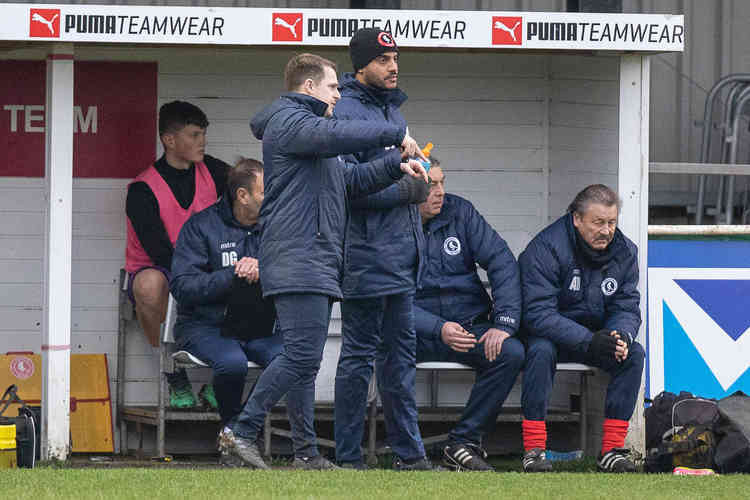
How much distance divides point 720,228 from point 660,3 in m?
3.16

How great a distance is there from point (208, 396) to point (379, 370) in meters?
1.71

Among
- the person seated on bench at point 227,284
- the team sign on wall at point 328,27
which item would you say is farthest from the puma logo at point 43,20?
the person seated on bench at point 227,284

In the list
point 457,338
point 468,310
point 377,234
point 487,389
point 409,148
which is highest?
point 409,148

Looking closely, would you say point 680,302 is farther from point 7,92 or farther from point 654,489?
point 7,92

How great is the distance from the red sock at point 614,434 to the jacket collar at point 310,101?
7.43 feet

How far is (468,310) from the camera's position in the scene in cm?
808

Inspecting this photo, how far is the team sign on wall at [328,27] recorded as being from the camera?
7539 millimetres

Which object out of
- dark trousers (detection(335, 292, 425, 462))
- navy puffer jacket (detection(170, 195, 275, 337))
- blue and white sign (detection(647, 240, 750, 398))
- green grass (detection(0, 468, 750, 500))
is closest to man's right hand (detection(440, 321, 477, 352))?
dark trousers (detection(335, 292, 425, 462))

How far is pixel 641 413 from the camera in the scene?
795 cm

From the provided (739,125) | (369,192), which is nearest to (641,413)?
(369,192)

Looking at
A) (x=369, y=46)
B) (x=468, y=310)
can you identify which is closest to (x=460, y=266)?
(x=468, y=310)

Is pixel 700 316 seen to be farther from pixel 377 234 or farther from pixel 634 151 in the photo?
pixel 377 234

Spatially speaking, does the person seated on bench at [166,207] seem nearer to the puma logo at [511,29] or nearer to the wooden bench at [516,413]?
the wooden bench at [516,413]

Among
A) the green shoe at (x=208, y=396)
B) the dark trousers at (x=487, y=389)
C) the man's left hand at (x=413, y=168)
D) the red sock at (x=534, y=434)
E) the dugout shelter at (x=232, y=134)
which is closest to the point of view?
the man's left hand at (x=413, y=168)
